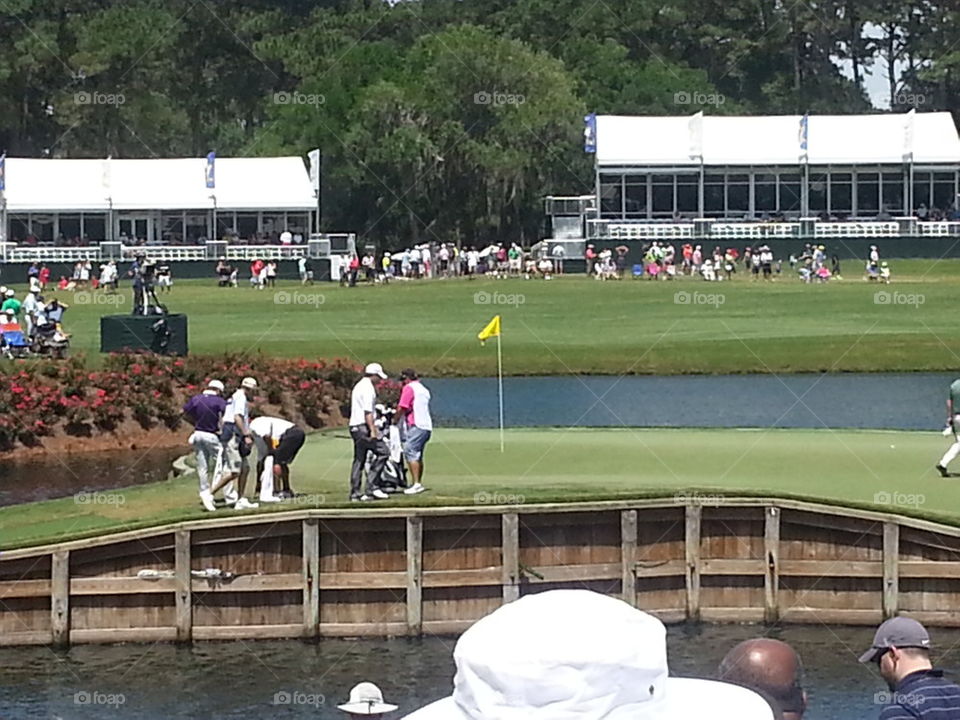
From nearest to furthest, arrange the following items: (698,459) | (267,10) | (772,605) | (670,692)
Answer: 1. (670,692)
2. (772,605)
3. (698,459)
4. (267,10)

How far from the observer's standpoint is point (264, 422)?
29.3 m

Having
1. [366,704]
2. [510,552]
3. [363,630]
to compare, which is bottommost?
[363,630]

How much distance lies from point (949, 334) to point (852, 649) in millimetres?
43797

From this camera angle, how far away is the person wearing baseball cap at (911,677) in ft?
24.8

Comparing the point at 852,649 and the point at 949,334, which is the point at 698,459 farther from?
the point at 949,334

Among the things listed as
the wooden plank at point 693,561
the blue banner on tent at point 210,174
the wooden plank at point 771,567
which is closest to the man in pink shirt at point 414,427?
the wooden plank at point 693,561

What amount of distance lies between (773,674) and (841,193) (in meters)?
109

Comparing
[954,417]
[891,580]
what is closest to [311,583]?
[891,580]

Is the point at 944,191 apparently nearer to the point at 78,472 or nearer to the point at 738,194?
the point at 738,194

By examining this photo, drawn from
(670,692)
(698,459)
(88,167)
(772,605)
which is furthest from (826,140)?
(670,692)

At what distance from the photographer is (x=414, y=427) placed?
29219 mm

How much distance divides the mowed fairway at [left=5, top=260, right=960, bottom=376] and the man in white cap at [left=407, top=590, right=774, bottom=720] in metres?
49.5

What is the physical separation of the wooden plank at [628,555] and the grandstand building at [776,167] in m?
84.3

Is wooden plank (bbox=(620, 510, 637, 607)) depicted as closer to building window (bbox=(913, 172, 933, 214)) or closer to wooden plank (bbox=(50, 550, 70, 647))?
wooden plank (bbox=(50, 550, 70, 647))
